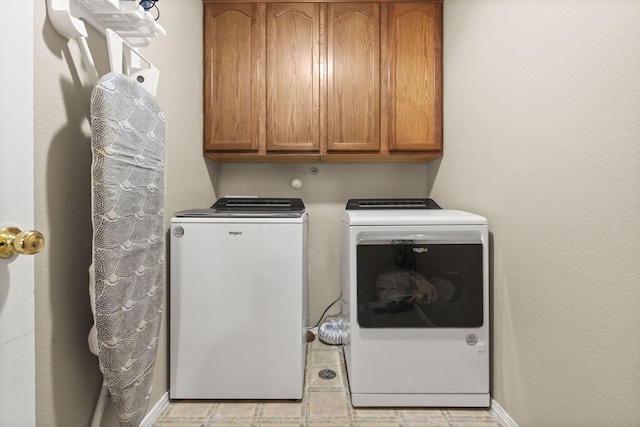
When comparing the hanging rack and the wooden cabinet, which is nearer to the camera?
the hanging rack

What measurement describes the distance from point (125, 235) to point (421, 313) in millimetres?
1282

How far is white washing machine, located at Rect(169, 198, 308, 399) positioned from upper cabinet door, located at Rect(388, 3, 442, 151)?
1.11 meters

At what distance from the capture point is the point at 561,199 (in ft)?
3.48

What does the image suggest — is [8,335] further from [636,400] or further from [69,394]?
[636,400]

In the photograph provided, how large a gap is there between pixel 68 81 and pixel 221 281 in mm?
970

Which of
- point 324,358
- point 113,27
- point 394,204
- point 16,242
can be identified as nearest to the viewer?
point 16,242

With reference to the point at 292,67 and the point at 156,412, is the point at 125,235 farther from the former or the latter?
the point at 292,67

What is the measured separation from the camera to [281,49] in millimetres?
1937

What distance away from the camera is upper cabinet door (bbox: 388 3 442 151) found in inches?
76.2

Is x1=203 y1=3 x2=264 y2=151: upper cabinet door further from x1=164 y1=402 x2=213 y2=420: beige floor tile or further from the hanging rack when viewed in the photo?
x1=164 y1=402 x2=213 y2=420: beige floor tile

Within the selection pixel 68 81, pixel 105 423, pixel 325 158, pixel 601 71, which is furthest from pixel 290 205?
pixel 601 71

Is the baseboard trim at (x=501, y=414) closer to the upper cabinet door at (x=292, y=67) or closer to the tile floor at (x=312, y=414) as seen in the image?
the tile floor at (x=312, y=414)

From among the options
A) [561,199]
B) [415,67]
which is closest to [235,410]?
[561,199]

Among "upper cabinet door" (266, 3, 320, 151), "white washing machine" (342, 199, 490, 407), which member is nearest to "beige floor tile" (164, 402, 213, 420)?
"white washing machine" (342, 199, 490, 407)
